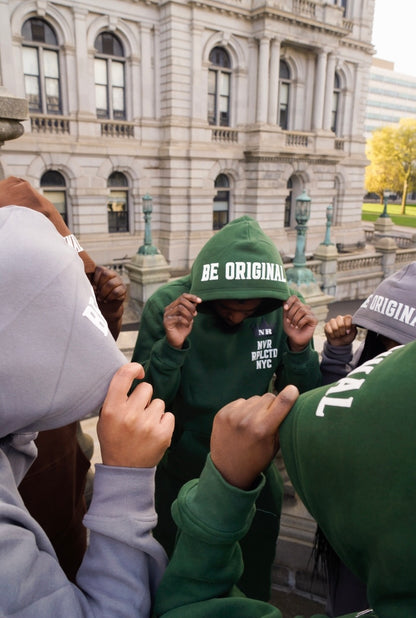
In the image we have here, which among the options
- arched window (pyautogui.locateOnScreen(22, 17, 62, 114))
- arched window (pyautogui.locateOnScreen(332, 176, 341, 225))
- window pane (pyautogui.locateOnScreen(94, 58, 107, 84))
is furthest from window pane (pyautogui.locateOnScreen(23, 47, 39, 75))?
arched window (pyautogui.locateOnScreen(332, 176, 341, 225))

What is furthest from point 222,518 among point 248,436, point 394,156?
point 394,156

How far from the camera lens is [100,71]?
686 inches

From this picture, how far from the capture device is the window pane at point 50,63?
16172mm

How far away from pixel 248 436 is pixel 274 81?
872 inches

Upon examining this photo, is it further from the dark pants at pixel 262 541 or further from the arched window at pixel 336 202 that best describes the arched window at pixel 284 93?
the dark pants at pixel 262 541

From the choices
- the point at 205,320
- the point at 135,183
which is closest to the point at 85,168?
the point at 135,183

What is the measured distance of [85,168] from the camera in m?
17.5

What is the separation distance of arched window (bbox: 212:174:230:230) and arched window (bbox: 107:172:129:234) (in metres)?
4.07

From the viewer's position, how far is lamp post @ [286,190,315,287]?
11.1 metres

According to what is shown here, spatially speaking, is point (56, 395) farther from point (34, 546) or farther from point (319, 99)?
point (319, 99)

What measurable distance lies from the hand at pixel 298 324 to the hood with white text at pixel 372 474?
4.60ft

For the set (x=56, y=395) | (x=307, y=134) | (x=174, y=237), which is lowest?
(x=174, y=237)

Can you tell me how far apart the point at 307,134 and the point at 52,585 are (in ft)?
78.1

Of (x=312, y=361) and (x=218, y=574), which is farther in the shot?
(x=312, y=361)
